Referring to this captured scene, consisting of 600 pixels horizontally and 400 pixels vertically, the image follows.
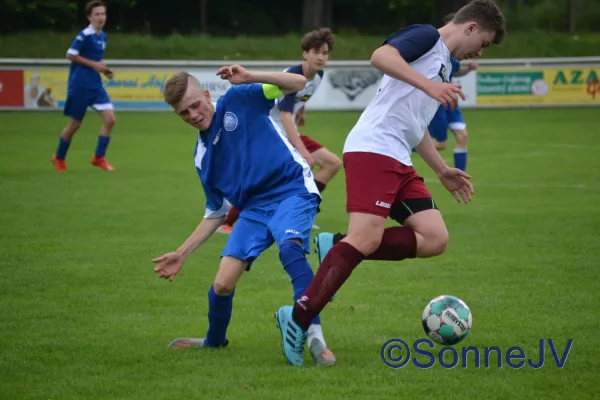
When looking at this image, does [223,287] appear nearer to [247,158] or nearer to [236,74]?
[247,158]

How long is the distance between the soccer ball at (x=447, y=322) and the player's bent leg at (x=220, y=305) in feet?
3.40

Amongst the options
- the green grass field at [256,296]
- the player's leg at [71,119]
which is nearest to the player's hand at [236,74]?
the green grass field at [256,296]

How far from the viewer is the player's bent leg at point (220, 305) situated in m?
5.57

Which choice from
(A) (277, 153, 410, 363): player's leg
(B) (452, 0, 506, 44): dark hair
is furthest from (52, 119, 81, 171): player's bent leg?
(B) (452, 0, 506, 44): dark hair

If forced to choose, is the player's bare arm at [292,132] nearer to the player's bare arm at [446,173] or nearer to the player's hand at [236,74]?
the player's bare arm at [446,173]

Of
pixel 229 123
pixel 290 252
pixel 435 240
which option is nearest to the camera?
pixel 290 252

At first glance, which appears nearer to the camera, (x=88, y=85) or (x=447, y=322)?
(x=447, y=322)

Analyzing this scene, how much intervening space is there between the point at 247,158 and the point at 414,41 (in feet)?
3.80

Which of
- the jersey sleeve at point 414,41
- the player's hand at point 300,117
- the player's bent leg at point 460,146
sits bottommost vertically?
the player's bent leg at point 460,146

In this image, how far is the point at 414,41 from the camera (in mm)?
5207

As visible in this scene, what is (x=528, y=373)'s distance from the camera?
16.8ft

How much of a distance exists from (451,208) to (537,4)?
100ft

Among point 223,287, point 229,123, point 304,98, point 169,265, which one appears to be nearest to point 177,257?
point 169,265

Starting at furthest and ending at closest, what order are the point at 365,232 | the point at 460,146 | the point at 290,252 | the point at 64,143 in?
the point at 64,143, the point at 460,146, the point at 290,252, the point at 365,232
